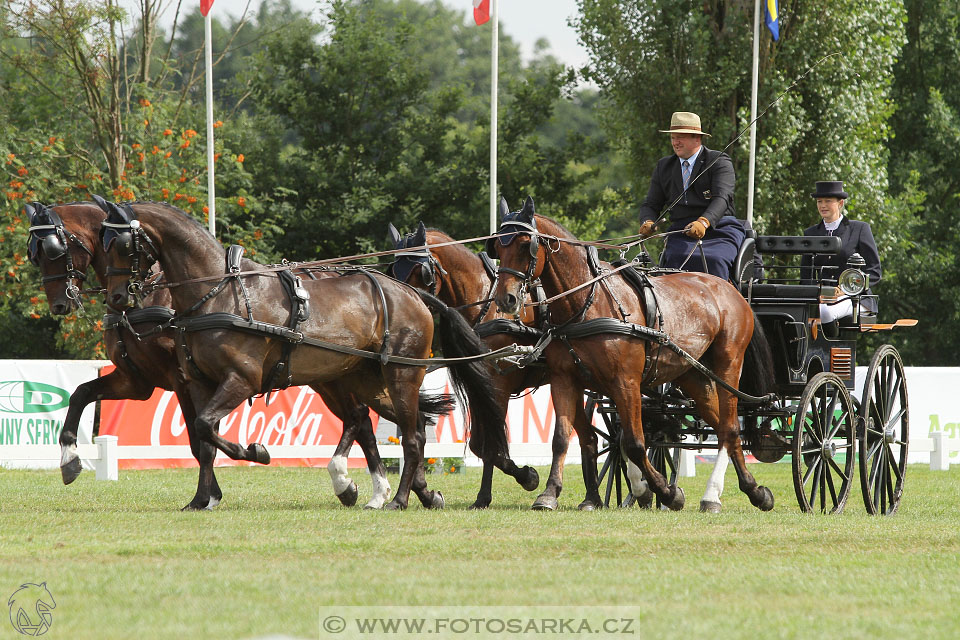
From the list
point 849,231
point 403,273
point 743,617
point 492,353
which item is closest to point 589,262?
point 492,353

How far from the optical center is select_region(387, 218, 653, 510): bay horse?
951 centimetres

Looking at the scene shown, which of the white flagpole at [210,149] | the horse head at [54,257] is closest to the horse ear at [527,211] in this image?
the horse head at [54,257]

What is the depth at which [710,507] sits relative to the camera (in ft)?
30.2

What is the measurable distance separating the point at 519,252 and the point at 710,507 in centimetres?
253

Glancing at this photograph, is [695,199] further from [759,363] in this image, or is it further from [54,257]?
[54,257]

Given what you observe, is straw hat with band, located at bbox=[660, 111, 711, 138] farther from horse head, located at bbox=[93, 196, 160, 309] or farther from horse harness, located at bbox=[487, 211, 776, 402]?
horse head, located at bbox=[93, 196, 160, 309]

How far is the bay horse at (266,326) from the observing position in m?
8.21

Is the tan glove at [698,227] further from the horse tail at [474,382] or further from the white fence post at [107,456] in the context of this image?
the white fence post at [107,456]

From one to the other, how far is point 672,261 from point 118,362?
445 cm

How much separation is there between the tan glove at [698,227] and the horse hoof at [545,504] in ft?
7.59

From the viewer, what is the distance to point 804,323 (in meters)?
9.66
